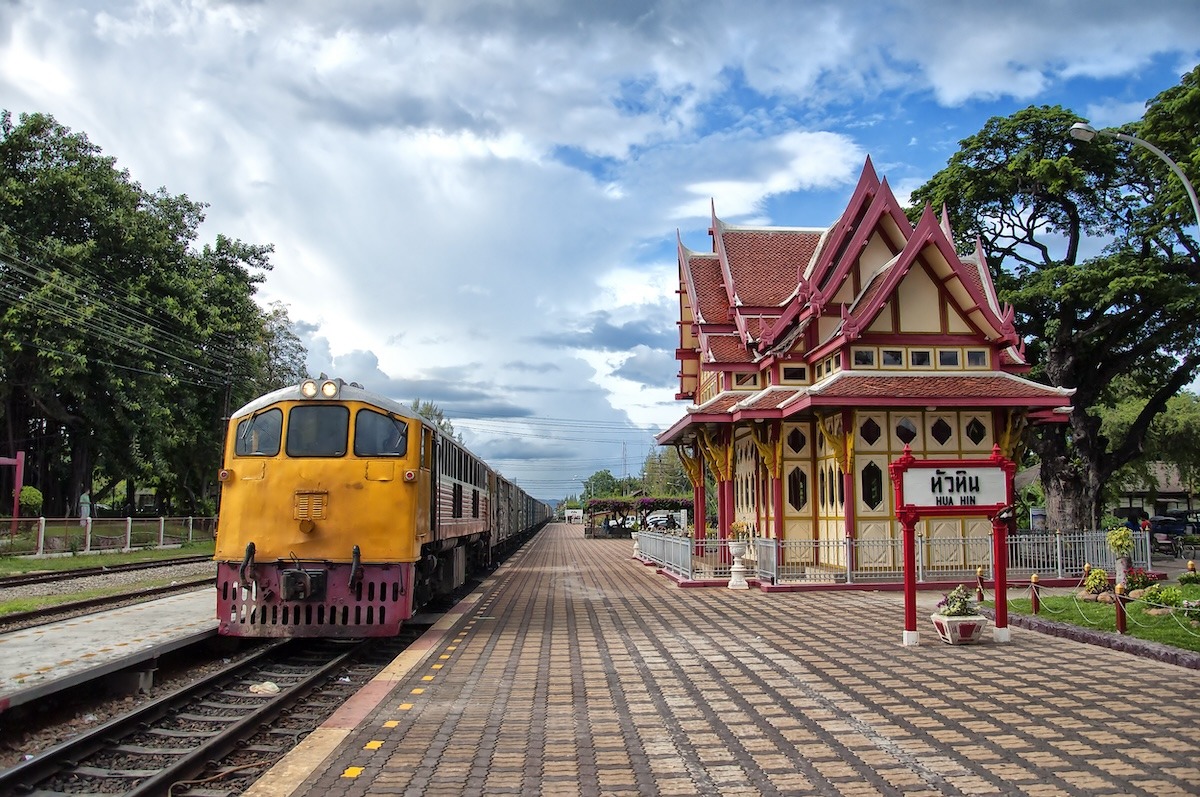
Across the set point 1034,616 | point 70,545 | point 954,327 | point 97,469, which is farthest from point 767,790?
point 97,469

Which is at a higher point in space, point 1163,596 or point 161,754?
point 1163,596

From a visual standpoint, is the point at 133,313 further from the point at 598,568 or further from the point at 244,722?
the point at 244,722

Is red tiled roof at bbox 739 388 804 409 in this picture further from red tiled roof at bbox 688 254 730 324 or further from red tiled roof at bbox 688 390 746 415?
red tiled roof at bbox 688 254 730 324

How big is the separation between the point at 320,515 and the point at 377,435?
1169 millimetres

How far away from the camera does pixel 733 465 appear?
26.0 m

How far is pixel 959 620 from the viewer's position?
10.4 metres

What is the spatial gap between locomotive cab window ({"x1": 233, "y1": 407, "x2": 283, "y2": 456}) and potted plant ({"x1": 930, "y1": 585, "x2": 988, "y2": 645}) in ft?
27.1

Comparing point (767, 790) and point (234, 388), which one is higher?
point (234, 388)

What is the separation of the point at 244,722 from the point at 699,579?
495 inches

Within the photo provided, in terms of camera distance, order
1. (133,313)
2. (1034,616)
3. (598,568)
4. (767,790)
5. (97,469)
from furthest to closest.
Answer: (97,469) < (133,313) < (598,568) < (1034,616) < (767,790)

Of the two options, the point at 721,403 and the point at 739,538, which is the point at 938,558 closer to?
the point at 739,538

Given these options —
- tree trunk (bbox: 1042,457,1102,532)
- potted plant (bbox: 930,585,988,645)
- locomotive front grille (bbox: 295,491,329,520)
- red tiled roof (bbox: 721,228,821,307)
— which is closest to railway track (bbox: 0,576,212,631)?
locomotive front grille (bbox: 295,491,329,520)

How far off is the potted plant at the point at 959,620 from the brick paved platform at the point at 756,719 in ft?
0.55

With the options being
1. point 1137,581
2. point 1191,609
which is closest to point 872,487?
point 1137,581
